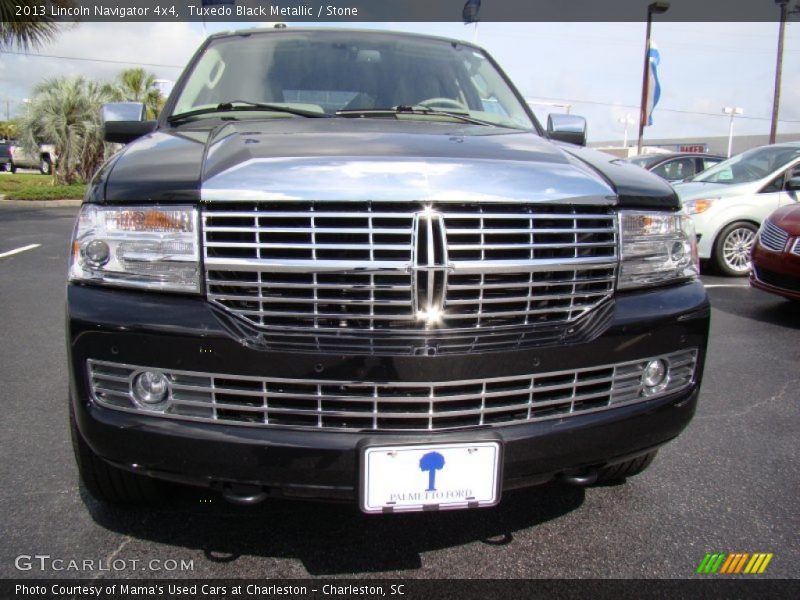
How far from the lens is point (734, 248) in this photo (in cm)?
813

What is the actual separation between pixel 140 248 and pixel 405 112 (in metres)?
1.45

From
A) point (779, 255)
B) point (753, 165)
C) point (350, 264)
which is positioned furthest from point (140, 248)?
point (753, 165)

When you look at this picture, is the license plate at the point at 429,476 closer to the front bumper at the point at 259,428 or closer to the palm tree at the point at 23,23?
the front bumper at the point at 259,428

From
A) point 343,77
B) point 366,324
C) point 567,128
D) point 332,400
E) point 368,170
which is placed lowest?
point 332,400

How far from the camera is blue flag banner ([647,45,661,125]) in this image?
20969mm

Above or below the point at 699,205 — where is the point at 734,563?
below

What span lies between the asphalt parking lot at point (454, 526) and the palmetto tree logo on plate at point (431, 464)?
0.49m

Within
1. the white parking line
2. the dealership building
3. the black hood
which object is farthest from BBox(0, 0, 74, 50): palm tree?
the dealership building

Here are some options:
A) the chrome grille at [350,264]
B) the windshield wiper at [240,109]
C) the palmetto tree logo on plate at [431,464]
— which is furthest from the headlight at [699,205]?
the palmetto tree logo on plate at [431,464]

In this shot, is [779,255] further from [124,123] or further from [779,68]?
[779,68]

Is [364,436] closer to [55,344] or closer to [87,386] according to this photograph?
[87,386]

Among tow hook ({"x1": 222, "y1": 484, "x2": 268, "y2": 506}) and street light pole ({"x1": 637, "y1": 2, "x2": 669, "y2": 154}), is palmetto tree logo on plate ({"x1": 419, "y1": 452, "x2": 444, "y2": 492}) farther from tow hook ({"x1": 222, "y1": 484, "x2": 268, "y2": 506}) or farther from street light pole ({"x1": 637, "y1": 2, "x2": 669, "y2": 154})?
street light pole ({"x1": 637, "y1": 2, "x2": 669, "y2": 154})

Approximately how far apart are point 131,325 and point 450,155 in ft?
3.45

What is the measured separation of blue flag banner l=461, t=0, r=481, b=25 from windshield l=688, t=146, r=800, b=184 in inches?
174
